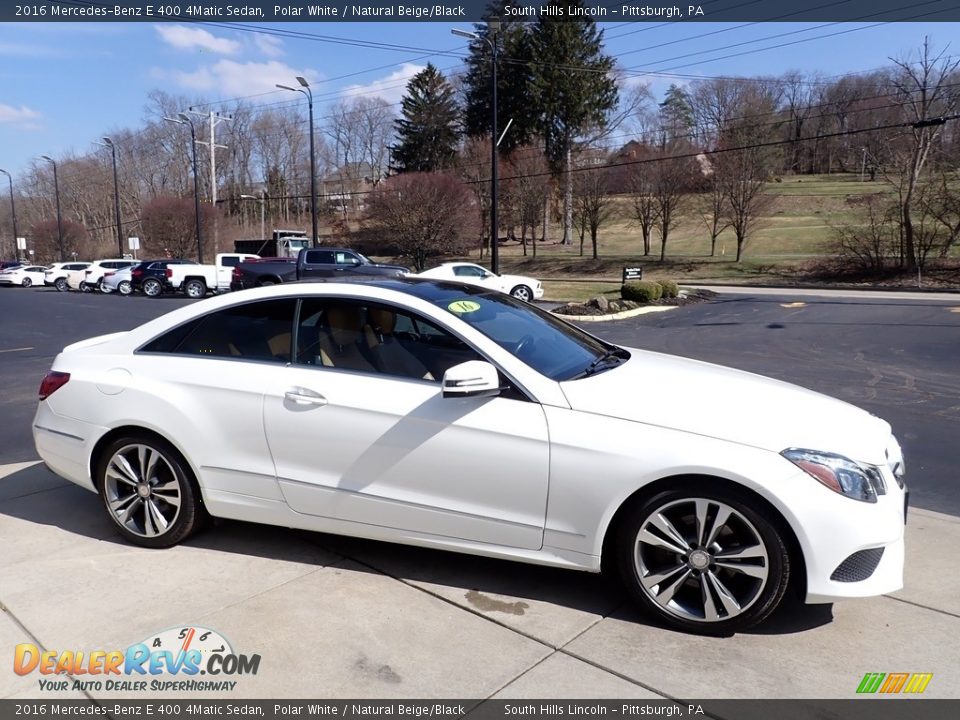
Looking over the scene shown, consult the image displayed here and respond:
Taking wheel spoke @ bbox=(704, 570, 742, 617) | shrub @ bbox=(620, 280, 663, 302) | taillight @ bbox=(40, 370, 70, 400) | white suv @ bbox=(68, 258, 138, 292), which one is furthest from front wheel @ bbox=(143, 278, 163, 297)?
wheel spoke @ bbox=(704, 570, 742, 617)

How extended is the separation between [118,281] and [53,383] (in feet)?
105

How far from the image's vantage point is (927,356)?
1164cm

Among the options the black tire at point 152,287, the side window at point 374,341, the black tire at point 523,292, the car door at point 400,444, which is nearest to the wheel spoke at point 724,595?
the car door at point 400,444

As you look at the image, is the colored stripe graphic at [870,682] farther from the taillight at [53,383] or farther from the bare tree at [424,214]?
the bare tree at [424,214]

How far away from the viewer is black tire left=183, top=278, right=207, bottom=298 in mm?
29766

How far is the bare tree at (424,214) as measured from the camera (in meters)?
38.3

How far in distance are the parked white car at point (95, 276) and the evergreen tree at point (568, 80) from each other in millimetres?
27439

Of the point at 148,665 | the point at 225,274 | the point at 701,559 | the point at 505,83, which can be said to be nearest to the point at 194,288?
the point at 225,274

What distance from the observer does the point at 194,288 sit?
98.3 feet

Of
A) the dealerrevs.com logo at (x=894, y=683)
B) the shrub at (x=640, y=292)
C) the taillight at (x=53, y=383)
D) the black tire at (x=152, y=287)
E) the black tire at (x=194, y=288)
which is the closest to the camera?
the dealerrevs.com logo at (x=894, y=683)

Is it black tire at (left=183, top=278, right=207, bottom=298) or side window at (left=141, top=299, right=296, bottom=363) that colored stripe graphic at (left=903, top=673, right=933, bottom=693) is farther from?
black tire at (left=183, top=278, right=207, bottom=298)

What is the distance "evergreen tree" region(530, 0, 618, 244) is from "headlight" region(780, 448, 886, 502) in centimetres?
4759

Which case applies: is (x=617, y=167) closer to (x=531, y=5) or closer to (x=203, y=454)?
(x=531, y=5)

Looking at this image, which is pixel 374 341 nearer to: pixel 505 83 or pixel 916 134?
pixel 916 134
